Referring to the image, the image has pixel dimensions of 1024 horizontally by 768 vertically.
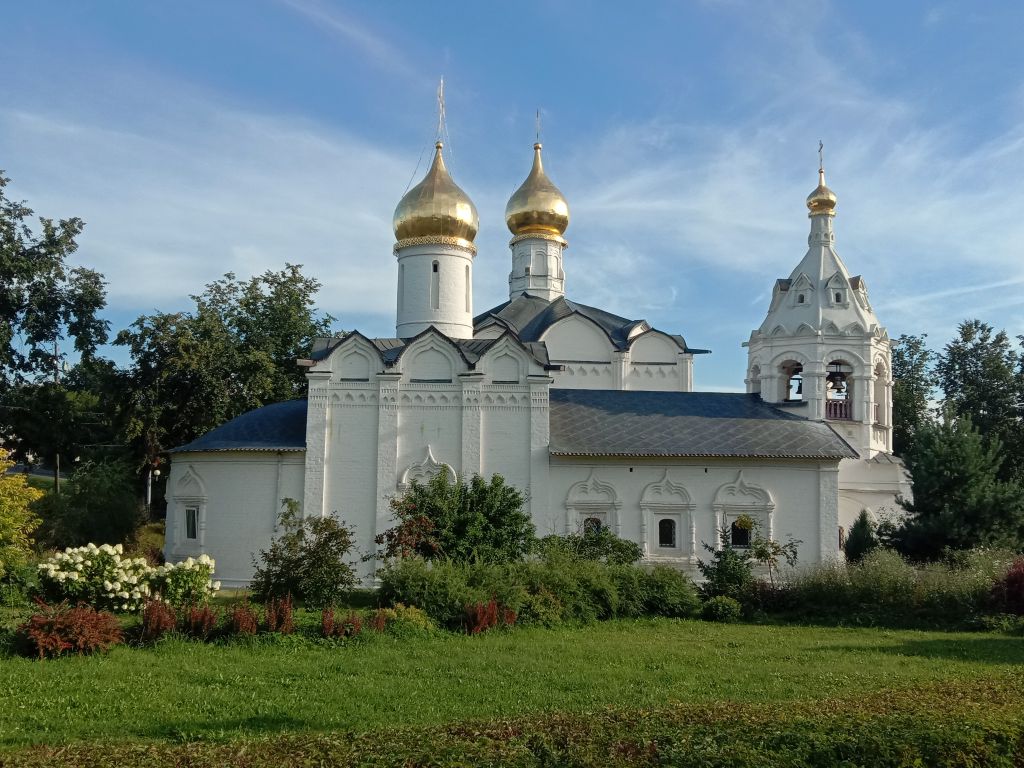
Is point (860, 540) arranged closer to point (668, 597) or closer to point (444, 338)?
point (668, 597)

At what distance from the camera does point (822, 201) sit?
2273 centimetres

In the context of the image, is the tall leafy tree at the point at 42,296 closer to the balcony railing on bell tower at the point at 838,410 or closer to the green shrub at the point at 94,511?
the green shrub at the point at 94,511

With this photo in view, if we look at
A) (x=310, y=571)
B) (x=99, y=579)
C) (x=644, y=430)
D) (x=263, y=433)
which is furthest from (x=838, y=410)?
(x=99, y=579)

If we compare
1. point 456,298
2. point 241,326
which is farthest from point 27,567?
point 241,326

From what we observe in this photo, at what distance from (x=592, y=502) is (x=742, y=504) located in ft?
9.49

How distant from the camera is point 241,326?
85.9ft

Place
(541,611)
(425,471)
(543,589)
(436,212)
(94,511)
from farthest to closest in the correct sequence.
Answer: (94,511) < (436,212) < (425,471) < (543,589) < (541,611)

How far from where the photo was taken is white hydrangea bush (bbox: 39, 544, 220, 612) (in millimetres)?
11266

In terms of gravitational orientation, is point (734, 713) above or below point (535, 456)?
below

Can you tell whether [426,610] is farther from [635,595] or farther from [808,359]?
[808,359]

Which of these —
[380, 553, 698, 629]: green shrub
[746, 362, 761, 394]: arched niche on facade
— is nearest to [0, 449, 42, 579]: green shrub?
[380, 553, 698, 629]: green shrub

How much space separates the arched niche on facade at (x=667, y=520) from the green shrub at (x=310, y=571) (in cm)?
707

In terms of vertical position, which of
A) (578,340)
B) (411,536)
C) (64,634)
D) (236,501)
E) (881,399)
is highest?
(578,340)

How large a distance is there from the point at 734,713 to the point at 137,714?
4.21m
